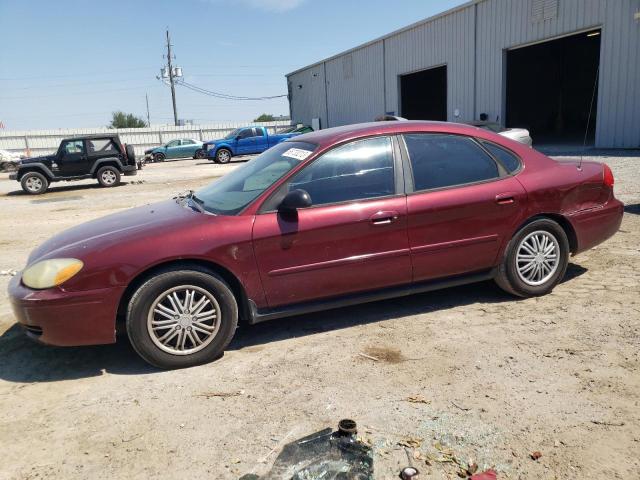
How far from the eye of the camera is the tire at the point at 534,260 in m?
4.12

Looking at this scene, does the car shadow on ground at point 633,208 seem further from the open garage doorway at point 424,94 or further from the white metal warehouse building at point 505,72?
the open garage doorway at point 424,94

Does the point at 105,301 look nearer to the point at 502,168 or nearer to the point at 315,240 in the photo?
the point at 315,240

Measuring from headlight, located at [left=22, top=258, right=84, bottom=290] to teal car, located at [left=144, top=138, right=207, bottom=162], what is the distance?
26.9 m

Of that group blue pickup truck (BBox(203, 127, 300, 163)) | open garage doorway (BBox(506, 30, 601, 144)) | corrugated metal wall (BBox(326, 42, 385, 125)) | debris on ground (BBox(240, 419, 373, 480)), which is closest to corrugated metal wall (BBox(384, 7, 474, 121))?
corrugated metal wall (BBox(326, 42, 385, 125))

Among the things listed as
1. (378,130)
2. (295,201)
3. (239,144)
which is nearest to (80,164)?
(239,144)

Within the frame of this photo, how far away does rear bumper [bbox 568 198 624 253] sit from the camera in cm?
430

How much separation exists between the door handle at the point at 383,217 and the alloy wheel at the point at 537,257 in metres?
1.19

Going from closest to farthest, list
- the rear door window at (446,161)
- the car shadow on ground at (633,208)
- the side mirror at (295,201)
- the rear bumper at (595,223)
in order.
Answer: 1. the side mirror at (295,201)
2. the rear door window at (446,161)
3. the rear bumper at (595,223)
4. the car shadow on ground at (633,208)

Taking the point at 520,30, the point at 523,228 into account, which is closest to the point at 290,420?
the point at 523,228

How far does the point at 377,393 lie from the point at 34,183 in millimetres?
15256

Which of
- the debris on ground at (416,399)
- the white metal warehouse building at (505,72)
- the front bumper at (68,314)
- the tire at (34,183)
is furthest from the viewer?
the white metal warehouse building at (505,72)

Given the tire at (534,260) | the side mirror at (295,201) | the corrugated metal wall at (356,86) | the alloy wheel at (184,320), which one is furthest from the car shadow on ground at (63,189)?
the corrugated metal wall at (356,86)

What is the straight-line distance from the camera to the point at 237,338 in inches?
153

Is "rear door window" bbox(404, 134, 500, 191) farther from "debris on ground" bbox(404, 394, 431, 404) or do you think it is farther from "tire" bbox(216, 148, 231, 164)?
"tire" bbox(216, 148, 231, 164)
